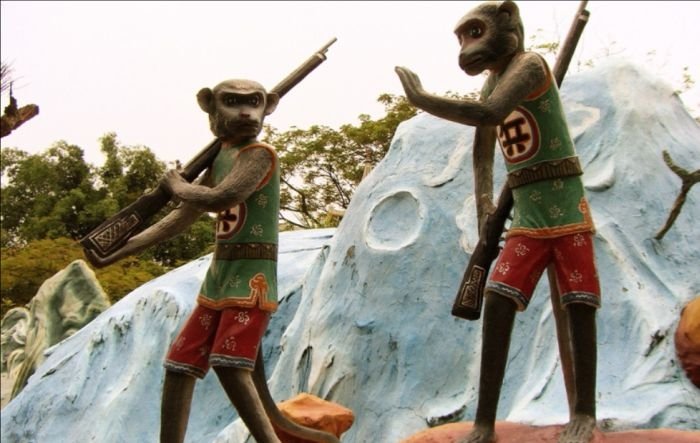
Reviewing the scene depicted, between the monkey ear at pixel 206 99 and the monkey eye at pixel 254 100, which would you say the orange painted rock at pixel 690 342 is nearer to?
the monkey eye at pixel 254 100

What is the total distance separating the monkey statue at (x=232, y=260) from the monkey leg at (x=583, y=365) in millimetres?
1261

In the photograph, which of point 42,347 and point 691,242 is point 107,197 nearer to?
point 42,347

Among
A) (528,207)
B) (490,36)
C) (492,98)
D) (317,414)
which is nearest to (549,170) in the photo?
(528,207)

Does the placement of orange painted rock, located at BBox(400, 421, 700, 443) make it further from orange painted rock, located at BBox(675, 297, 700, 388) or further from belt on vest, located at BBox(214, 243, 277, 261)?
belt on vest, located at BBox(214, 243, 277, 261)

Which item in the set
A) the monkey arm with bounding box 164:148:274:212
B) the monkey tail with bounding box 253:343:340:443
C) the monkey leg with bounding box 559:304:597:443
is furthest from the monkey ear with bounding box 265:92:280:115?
the monkey leg with bounding box 559:304:597:443

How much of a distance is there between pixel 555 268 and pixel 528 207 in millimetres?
266

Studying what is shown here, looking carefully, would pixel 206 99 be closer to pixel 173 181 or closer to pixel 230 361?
pixel 173 181

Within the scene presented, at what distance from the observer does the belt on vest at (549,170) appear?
12.1 feet

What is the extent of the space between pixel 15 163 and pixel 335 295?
19907 mm

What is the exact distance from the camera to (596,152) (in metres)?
5.95

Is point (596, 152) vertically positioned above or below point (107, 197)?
below

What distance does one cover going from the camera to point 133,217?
4.09 meters

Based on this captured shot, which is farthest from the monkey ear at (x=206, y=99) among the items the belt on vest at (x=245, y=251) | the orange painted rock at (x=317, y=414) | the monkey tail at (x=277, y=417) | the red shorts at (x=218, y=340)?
the orange painted rock at (x=317, y=414)

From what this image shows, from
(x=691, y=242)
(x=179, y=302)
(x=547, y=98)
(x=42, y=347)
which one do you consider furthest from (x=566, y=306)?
(x=42, y=347)
